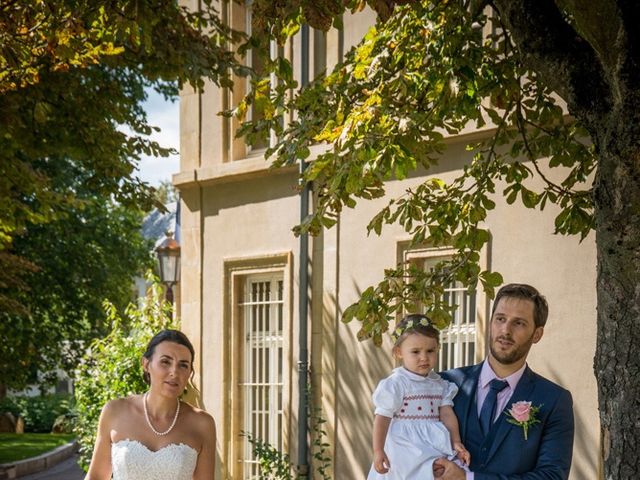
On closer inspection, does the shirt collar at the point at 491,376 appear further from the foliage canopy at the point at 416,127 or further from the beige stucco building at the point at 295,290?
the beige stucco building at the point at 295,290

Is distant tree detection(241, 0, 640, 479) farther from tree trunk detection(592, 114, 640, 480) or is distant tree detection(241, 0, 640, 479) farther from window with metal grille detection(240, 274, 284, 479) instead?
window with metal grille detection(240, 274, 284, 479)

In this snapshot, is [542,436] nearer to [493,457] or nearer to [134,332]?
[493,457]

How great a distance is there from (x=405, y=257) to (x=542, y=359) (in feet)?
7.67

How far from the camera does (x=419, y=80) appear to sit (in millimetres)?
7516

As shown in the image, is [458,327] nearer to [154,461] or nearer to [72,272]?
[154,461]

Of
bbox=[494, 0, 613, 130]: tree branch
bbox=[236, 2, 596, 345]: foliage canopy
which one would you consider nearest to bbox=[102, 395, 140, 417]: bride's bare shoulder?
bbox=[236, 2, 596, 345]: foliage canopy

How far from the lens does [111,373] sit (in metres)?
16.5

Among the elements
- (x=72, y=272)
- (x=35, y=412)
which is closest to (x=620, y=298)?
(x=72, y=272)

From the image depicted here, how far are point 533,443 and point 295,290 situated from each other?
9.82 m

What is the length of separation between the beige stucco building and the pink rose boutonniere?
5698 mm

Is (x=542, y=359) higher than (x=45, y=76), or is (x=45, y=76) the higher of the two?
(x=45, y=76)

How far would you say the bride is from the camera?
20.2ft

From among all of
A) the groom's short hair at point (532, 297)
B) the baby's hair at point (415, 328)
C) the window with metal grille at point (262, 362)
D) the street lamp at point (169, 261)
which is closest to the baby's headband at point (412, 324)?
the baby's hair at point (415, 328)

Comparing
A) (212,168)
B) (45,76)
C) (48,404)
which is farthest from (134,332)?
(48,404)
